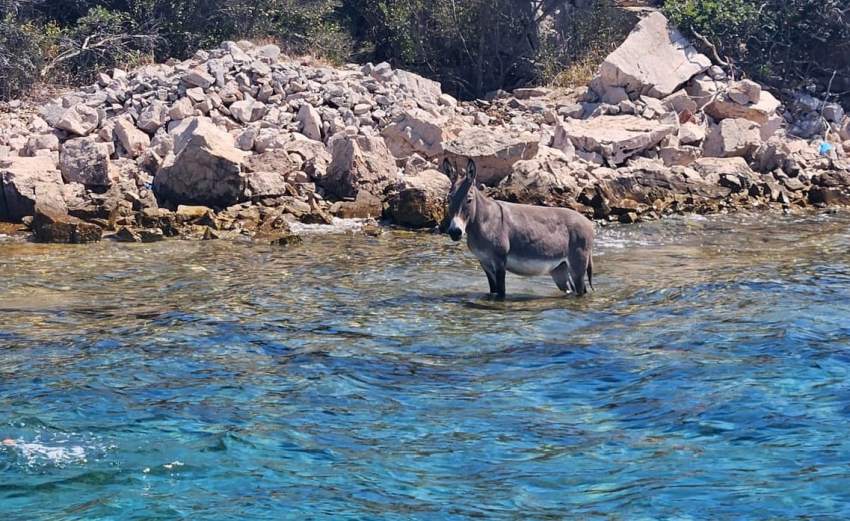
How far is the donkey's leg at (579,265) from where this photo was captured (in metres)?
13.5

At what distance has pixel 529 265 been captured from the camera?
13344 millimetres

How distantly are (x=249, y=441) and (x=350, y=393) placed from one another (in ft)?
4.91

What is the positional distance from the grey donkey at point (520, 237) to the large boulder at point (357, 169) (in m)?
7.13

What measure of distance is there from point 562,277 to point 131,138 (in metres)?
10.8

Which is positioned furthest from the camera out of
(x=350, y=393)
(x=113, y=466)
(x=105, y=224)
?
(x=105, y=224)

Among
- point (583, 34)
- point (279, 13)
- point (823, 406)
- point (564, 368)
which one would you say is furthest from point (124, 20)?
point (823, 406)

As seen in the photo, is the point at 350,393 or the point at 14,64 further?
the point at 14,64

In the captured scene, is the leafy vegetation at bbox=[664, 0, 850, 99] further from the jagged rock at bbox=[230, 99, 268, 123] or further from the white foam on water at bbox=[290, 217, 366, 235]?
the white foam on water at bbox=[290, 217, 366, 235]

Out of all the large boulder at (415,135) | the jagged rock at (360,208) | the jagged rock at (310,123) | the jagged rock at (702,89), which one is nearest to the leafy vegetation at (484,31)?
the jagged rock at (702,89)

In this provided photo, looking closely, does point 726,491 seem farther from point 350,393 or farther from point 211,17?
point 211,17

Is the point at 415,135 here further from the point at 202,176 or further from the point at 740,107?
the point at 740,107

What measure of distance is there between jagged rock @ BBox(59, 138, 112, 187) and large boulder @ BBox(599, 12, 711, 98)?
12.0 meters

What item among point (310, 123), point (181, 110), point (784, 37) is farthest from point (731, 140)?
point (181, 110)

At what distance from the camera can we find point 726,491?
6.52 metres
